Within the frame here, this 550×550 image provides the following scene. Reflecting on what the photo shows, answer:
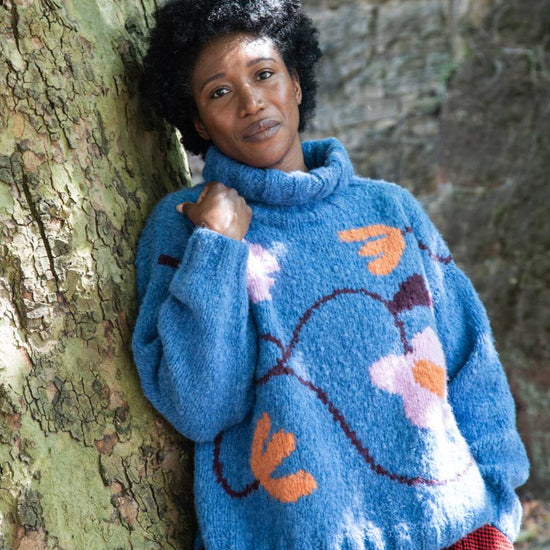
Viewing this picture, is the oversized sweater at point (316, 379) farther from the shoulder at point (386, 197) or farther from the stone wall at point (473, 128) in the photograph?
the stone wall at point (473, 128)

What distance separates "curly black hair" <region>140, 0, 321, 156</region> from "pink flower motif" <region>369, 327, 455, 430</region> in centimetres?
73

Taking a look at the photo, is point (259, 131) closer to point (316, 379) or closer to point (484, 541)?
point (316, 379)

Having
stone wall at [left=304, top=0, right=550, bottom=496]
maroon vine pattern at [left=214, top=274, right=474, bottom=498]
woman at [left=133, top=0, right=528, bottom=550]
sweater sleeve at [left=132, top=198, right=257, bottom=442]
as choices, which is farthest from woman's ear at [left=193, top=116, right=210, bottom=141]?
stone wall at [left=304, top=0, right=550, bottom=496]

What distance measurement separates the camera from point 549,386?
3.37 meters

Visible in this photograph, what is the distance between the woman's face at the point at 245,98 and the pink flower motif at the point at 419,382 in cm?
52

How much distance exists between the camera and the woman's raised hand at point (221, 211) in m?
1.54

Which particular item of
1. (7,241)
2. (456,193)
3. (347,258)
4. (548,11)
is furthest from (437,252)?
(548,11)

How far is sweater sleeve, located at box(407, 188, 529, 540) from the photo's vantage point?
1.65 m

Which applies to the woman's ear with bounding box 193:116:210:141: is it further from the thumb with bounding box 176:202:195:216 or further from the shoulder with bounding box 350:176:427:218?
the shoulder with bounding box 350:176:427:218

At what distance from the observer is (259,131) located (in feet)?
5.49

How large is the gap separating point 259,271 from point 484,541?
2.43 ft

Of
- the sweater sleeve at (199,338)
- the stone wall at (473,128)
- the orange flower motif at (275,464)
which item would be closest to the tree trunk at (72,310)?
the sweater sleeve at (199,338)

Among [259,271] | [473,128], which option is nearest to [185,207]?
[259,271]

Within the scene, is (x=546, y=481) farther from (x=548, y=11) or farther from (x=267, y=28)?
(x=267, y=28)
